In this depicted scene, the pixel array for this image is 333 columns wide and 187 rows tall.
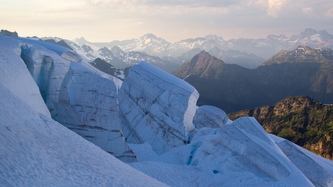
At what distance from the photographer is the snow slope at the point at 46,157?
5348 mm

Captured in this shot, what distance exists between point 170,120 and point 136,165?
7.07 meters

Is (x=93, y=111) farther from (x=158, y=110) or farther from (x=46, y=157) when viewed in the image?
(x=46, y=157)

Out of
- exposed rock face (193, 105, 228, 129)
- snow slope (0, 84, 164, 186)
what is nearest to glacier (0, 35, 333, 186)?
snow slope (0, 84, 164, 186)

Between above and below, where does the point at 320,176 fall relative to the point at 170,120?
below

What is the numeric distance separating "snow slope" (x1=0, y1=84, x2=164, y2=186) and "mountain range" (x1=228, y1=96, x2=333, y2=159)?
61.1 meters

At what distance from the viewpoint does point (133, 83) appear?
2311 cm

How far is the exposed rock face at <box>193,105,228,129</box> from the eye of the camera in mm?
26500

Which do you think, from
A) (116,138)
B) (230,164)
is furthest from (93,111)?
(230,164)

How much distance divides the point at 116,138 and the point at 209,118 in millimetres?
13745

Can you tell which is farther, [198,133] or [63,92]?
[198,133]

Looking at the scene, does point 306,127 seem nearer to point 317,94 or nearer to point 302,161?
point 302,161

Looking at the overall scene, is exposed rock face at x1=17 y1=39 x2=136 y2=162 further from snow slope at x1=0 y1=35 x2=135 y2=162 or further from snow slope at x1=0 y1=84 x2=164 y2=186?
snow slope at x1=0 y1=84 x2=164 y2=186

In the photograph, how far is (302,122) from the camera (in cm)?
7844

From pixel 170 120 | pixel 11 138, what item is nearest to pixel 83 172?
pixel 11 138
